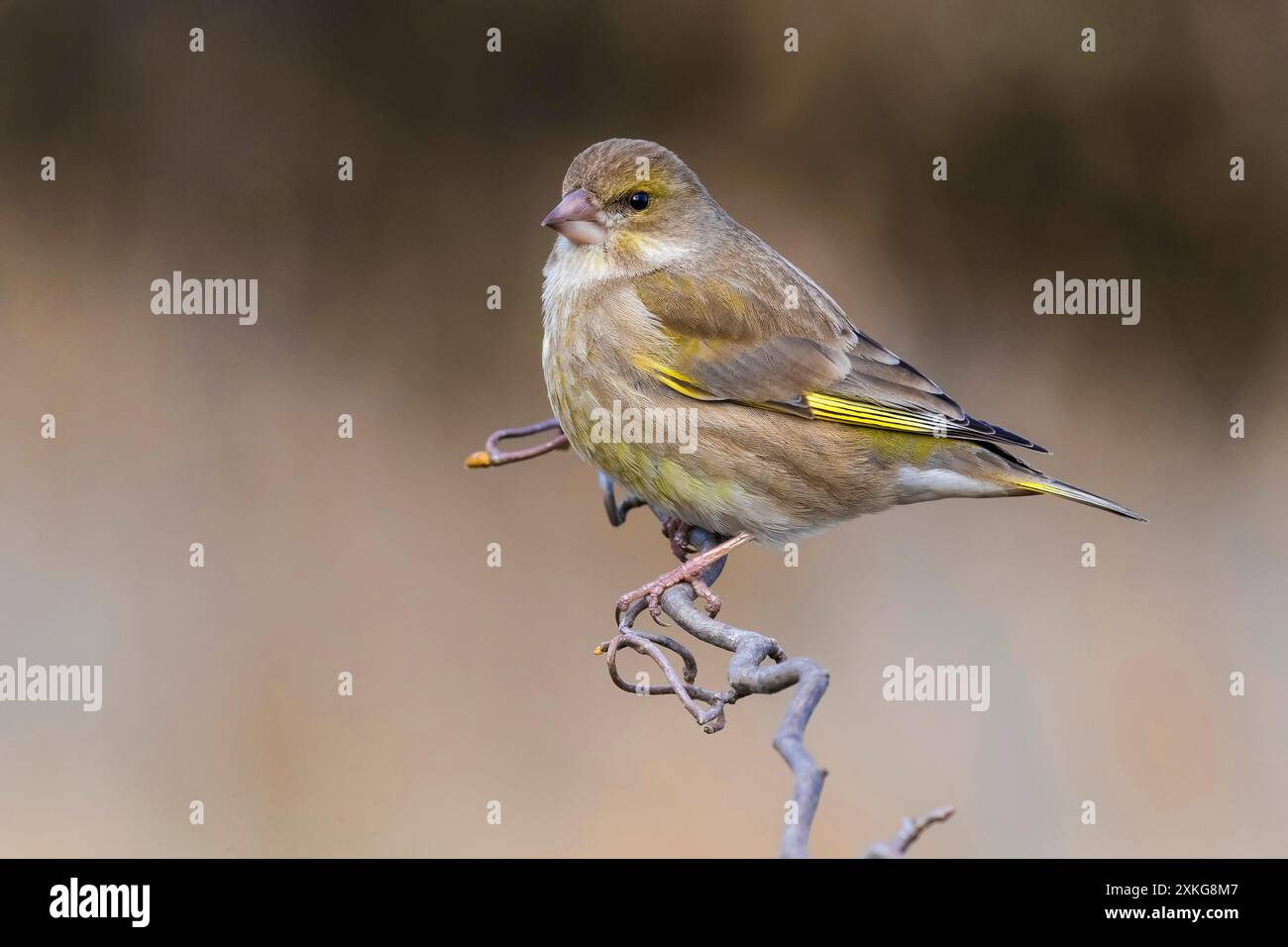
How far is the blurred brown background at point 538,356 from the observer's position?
645 cm

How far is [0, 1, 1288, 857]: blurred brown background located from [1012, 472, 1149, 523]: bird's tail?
100 inches

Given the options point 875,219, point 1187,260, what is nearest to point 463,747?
point 875,219

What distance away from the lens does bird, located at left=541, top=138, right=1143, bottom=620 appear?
411 cm

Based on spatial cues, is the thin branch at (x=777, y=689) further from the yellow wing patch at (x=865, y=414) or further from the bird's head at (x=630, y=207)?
the bird's head at (x=630, y=207)

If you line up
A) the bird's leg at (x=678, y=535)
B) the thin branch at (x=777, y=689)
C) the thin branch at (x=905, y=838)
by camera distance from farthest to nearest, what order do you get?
the bird's leg at (x=678, y=535) < the thin branch at (x=777, y=689) < the thin branch at (x=905, y=838)

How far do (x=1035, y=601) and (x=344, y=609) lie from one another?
3.42 meters

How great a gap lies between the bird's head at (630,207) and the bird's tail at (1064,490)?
4.23ft

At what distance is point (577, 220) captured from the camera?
13.7 ft

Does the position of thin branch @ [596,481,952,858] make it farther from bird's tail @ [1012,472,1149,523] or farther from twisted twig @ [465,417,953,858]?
bird's tail @ [1012,472,1149,523]

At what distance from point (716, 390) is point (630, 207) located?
2.14 ft

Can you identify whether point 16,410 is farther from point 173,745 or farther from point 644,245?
point 644,245

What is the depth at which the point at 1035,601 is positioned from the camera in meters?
6.68

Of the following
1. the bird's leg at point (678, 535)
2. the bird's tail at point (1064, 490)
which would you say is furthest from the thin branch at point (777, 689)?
the bird's tail at point (1064, 490)

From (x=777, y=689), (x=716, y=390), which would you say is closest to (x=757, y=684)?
(x=777, y=689)
